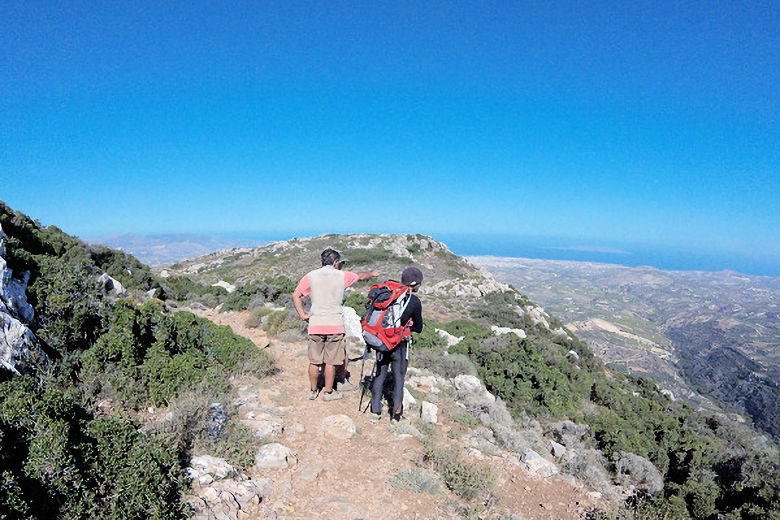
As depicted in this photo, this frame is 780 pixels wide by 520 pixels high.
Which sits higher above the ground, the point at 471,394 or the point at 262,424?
the point at 262,424

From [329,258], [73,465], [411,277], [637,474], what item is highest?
[329,258]

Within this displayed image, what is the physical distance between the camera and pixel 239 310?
14750mm

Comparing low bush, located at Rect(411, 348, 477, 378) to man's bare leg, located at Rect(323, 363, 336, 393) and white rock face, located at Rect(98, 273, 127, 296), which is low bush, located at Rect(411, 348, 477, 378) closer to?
man's bare leg, located at Rect(323, 363, 336, 393)

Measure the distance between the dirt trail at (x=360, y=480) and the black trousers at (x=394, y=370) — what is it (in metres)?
0.37

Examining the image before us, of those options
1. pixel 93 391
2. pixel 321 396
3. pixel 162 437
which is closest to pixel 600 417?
pixel 321 396

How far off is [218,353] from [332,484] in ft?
12.8

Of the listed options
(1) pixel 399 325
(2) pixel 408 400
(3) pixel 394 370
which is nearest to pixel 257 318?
(2) pixel 408 400

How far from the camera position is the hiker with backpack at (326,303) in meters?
5.35

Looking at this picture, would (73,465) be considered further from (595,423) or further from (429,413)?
(595,423)

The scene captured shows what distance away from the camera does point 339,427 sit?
5.46 metres

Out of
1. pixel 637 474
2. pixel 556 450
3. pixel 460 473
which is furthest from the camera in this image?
pixel 637 474

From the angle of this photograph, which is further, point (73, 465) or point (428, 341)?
point (428, 341)

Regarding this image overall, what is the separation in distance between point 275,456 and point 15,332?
3.38m

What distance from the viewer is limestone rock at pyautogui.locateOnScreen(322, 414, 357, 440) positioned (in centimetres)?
529
